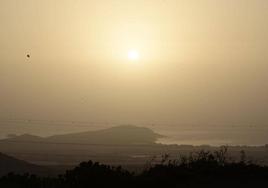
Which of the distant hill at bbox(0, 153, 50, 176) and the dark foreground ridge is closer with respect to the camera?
the dark foreground ridge

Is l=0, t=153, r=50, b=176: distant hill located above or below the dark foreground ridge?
above

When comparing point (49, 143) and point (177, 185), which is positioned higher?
point (49, 143)

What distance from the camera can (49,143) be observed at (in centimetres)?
18988

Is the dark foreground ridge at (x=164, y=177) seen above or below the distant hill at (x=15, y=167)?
below

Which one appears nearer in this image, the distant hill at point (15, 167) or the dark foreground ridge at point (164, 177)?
the dark foreground ridge at point (164, 177)

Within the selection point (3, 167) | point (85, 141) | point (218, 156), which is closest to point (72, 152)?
point (85, 141)

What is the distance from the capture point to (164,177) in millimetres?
20016

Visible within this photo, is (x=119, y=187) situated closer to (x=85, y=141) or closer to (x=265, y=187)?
(x=265, y=187)

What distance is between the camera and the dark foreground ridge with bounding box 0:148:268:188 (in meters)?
19.7

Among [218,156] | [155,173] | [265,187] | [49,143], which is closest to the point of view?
[265,187]

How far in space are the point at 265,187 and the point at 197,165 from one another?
119 inches

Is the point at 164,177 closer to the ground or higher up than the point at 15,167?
closer to the ground

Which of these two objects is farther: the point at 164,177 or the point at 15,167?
the point at 15,167

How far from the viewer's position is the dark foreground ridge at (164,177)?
1966cm
